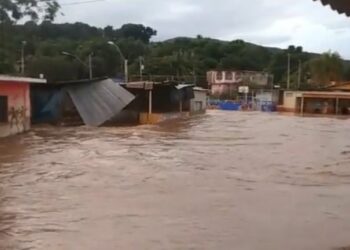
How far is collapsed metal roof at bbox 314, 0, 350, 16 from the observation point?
5.34 metres

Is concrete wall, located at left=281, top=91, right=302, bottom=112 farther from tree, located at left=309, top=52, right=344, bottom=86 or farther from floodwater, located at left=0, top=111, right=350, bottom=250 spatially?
floodwater, located at left=0, top=111, right=350, bottom=250

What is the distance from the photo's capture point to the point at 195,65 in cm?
9400

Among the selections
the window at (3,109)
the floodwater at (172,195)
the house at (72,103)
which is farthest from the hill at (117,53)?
the floodwater at (172,195)

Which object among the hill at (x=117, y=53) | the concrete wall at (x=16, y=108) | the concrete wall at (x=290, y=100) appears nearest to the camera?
the concrete wall at (x=16, y=108)

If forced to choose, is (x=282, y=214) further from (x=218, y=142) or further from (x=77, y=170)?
(x=218, y=142)

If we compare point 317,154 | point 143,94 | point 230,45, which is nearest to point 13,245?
point 317,154

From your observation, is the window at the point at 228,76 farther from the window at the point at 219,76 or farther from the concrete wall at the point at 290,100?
the concrete wall at the point at 290,100

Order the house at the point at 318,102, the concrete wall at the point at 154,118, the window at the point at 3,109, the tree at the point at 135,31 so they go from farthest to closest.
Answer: the tree at the point at 135,31, the house at the point at 318,102, the concrete wall at the point at 154,118, the window at the point at 3,109

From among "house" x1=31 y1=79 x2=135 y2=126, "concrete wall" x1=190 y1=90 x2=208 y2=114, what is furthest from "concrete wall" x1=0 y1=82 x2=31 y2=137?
"concrete wall" x1=190 y1=90 x2=208 y2=114

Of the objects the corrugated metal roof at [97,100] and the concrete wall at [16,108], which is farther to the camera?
the corrugated metal roof at [97,100]

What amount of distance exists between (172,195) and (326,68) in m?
72.5

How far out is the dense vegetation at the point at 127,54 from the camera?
170ft

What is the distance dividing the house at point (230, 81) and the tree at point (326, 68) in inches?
300

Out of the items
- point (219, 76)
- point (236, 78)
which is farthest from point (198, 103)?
point (236, 78)
